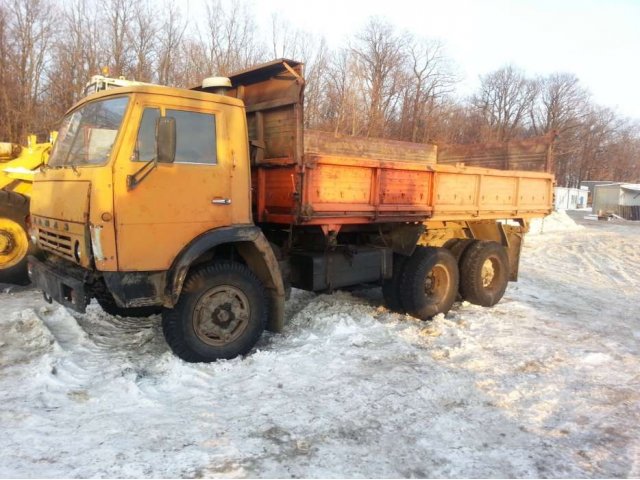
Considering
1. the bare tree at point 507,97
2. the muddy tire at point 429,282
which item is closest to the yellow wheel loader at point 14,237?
the muddy tire at point 429,282

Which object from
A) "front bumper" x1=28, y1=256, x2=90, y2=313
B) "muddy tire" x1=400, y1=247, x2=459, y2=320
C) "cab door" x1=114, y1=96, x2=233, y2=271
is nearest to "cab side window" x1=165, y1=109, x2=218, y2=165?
"cab door" x1=114, y1=96, x2=233, y2=271

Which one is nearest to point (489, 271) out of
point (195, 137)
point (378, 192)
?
point (378, 192)

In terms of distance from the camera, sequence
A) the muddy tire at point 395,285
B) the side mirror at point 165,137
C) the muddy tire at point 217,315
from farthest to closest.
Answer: the muddy tire at point 395,285 → the muddy tire at point 217,315 → the side mirror at point 165,137

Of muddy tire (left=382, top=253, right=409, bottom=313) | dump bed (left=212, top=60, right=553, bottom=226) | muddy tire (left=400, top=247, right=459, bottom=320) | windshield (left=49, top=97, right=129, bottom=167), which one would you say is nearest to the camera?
windshield (left=49, top=97, right=129, bottom=167)

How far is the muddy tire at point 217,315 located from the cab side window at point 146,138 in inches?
45.9

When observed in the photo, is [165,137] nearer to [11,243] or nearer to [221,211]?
[221,211]

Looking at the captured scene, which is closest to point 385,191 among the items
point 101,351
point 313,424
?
point 313,424

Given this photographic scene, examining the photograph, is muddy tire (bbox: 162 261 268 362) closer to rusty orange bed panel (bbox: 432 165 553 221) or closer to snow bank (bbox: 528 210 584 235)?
rusty orange bed panel (bbox: 432 165 553 221)

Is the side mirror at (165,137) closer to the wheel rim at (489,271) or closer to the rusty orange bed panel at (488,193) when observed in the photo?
the rusty orange bed panel at (488,193)

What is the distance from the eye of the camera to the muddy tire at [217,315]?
4.83 meters

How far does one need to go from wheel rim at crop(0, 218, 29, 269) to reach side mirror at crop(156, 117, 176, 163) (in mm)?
5059

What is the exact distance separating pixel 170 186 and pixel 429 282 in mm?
4053

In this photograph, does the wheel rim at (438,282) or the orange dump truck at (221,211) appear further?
the wheel rim at (438,282)

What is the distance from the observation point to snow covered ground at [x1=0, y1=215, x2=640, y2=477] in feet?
11.1
